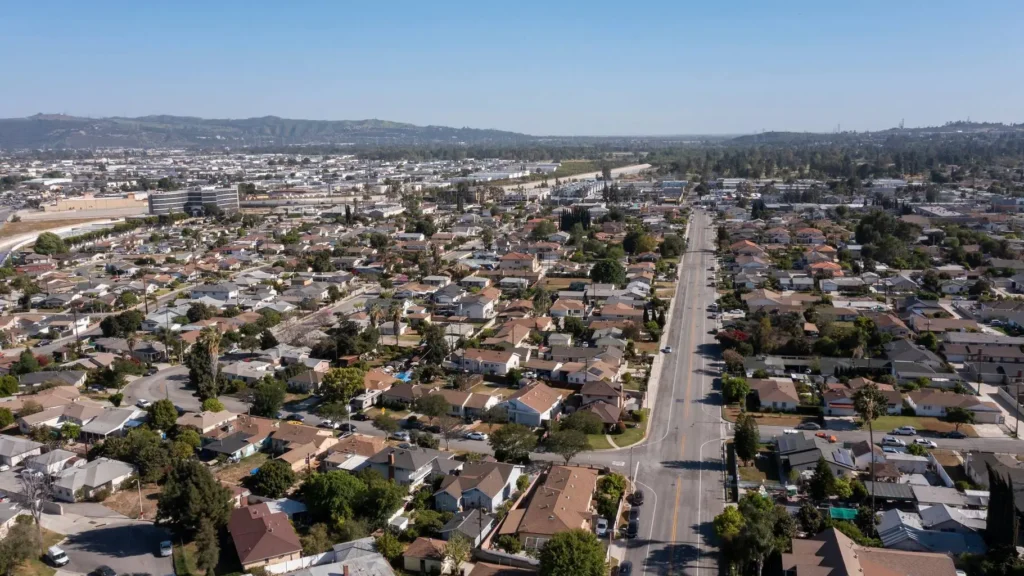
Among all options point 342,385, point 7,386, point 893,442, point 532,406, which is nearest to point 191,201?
point 7,386

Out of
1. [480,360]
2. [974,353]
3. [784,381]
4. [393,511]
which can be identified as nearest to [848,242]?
[974,353]

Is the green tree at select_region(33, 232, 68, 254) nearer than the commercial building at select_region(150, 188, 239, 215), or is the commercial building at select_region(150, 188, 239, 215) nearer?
the green tree at select_region(33, 232, 68, 254)

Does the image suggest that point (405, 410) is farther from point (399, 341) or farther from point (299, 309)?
point (299, 309)

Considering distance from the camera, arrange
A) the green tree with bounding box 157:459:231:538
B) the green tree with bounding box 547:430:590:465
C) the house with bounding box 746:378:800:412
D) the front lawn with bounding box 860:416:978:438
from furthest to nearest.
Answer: the house with bounding box 746:378:800:412
the front lawn with bounding box 860:416:978:438
the green tree with bounding box 547:430:590:465
the green tree with bounding box 157:459:231:538

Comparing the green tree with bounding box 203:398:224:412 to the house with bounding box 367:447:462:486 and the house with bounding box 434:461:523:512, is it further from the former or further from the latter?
the house with bounding box 434:461:523:512

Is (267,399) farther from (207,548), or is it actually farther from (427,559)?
(427,559)

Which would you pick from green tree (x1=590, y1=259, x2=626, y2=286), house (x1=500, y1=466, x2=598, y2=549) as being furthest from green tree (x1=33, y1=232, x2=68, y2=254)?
house (x1=500, y1=466, x2=598, y2=549)
